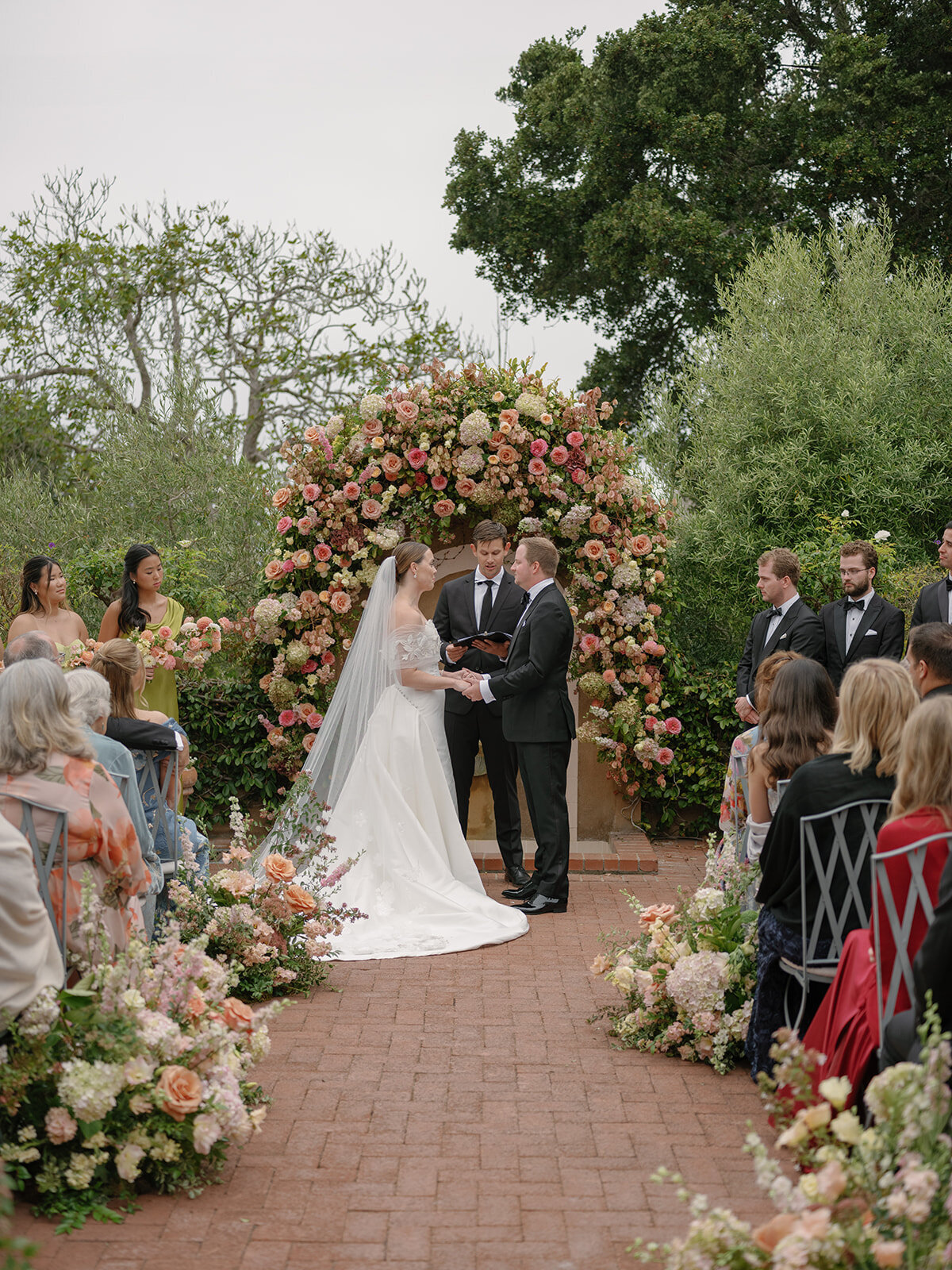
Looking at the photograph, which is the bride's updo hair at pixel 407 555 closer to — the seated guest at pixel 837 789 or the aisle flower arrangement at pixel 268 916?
the aisle flower arrangement at pixel 268 916

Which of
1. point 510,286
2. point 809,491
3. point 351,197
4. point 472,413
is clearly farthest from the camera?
point 510,286

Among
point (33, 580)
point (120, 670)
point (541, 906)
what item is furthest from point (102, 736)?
point (33, 580)

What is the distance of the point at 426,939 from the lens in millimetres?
6270

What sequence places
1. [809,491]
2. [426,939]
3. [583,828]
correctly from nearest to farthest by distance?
1. [426,939]
2. [583,828]
3. [809,491]

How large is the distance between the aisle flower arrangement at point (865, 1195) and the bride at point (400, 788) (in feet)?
12.6

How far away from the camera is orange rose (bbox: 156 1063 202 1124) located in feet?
11.0

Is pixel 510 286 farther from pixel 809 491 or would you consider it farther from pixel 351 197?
pixel 809 491

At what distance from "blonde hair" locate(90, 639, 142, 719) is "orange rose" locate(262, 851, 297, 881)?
932 millimetres

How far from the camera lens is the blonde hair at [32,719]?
363cm

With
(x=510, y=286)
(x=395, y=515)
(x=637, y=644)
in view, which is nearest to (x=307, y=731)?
(x=395, y=515)

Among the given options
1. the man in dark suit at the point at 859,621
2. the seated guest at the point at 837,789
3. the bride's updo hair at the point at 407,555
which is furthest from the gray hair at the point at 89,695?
the man in dark suit at the point at 859,621

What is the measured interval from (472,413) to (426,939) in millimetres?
3955

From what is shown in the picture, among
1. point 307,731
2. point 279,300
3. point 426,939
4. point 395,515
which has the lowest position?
point 426,939

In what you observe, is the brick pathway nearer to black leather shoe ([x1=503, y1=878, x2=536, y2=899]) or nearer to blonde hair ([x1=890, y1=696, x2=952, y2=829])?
blonde hair ([x1=890, y1=696, x2=952, y2=829])
